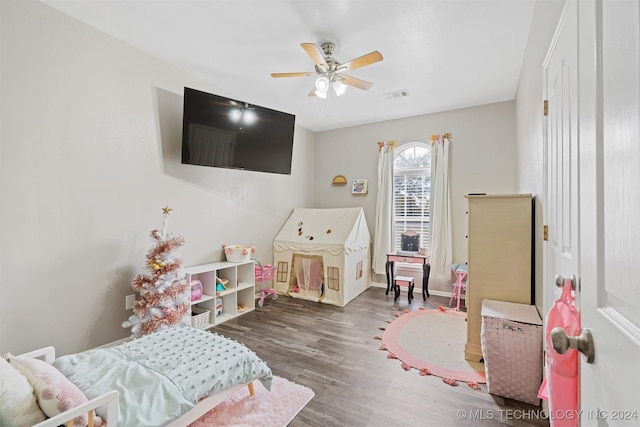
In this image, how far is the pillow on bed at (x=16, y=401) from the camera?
1.08m

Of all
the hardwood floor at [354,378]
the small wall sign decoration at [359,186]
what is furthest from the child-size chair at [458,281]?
the small wall sign decoration at [359,186]

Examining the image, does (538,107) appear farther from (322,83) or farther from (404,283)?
(404,283)

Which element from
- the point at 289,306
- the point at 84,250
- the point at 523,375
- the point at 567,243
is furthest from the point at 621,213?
the point at 289,306

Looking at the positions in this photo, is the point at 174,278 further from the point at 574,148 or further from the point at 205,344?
the point at 574,148

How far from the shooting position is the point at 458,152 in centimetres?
416

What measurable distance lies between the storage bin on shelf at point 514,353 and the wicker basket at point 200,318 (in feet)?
8.67

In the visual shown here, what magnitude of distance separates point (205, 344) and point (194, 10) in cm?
245

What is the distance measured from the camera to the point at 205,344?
1938 mm

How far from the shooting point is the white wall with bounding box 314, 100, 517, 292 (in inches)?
152

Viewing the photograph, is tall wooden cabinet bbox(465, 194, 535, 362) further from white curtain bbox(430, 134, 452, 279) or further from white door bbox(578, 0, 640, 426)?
white curtain bbox(430, 134, 452, 279)

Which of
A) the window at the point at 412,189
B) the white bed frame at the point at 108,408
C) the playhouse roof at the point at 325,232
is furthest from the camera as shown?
the window at the point at 412,189

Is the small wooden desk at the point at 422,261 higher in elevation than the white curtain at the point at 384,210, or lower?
lower

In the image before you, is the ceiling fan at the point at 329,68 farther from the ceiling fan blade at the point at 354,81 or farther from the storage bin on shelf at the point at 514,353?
the storage bin on shelf at the point at 514,353

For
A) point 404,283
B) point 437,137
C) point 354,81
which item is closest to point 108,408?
point 354,81
